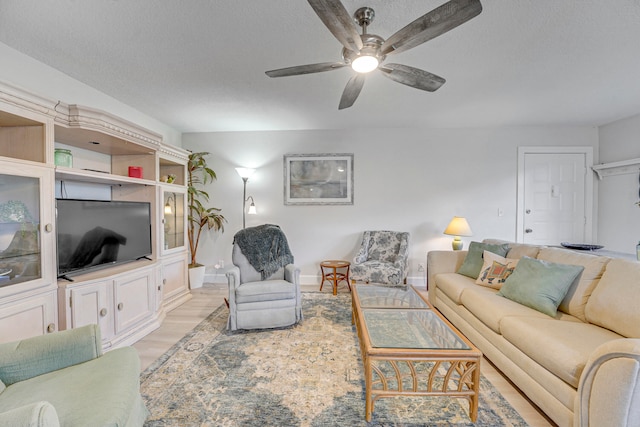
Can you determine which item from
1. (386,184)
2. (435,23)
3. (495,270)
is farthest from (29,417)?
(386,184)

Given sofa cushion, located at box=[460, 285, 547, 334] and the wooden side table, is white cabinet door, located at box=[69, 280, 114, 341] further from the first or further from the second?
sofa cushion, located at box=[460, 285, 547, 334]

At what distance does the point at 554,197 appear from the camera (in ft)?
13.4

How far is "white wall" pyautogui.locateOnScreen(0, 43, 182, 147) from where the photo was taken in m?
2.05

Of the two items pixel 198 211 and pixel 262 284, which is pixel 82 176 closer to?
pixel 262 284

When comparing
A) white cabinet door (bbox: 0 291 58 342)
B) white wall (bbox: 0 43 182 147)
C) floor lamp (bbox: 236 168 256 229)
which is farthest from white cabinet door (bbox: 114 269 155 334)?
floor lamp (bbox: 236 168 256 229)

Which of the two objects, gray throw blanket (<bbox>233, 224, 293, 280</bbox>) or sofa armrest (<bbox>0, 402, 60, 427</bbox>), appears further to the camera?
gray throw blanket (<bbox>233, 224, 293, 280</bbox>)

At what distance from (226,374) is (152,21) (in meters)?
2.51

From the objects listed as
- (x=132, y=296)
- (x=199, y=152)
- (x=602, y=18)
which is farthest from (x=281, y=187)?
(x=602, y=18)

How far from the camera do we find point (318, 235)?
169 inches

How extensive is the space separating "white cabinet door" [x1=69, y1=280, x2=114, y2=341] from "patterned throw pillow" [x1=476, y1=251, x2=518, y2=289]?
11.0 ft

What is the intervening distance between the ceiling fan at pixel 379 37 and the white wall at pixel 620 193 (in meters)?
3.63

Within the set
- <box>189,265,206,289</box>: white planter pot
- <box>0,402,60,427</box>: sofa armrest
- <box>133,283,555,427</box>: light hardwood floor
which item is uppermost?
<box>0,402,60,427</box>: sofa armrest

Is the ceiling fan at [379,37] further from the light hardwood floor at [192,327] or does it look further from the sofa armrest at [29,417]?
the light hardwood floor at [192,327]

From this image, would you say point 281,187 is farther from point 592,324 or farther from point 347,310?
point 592,324
